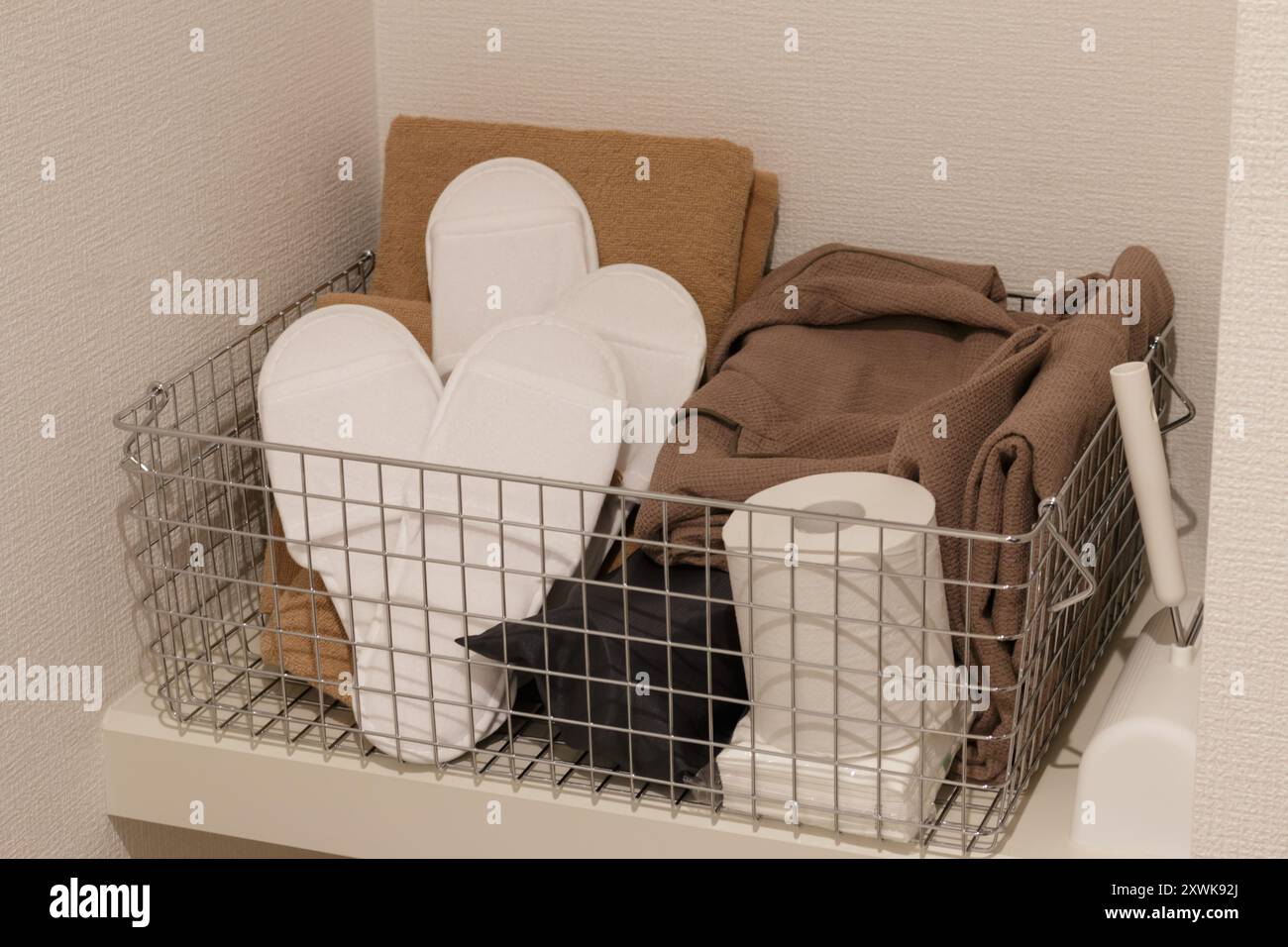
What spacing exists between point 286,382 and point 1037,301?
51 centimetres

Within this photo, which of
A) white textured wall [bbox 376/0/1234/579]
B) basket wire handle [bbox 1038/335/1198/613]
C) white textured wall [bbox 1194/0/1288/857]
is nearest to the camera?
white textured wall [bbox 1194/0/1288/857]

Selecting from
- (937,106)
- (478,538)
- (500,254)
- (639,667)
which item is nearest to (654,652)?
(639,667)

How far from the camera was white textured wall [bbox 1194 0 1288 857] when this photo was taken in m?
0.63

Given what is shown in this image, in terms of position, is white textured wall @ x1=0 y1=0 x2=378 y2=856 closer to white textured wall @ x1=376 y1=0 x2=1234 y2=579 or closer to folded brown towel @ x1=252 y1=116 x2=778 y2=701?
folded brown towel @ x1=252 y1=116 x2=778 y2=701

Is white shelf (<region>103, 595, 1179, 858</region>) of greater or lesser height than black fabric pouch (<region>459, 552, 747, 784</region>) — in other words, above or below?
below

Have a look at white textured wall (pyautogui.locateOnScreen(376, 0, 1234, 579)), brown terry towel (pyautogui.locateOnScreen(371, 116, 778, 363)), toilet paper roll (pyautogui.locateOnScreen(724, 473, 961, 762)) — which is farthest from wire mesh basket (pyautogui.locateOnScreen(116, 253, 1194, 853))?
brown terry towel (pyautogui.locateOnScreen(371, 116, 778, 363))

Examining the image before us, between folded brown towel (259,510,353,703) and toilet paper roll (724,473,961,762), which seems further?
folded brown towel (259,510,353,703)

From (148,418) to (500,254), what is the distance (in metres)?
0.26

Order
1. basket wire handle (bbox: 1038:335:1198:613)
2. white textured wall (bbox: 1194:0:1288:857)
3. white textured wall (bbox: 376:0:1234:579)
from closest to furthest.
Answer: white textured wall (bbox: 1194:0:1288:857), basket wire handle (bbox: 1038:335:1198:613), white textured wall (bbox: 376:0:1234:579)

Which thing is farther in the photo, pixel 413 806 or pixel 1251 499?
pixel 413 806

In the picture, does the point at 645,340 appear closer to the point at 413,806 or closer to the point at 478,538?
the point at 478,538

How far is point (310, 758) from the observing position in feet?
3.10

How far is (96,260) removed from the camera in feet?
3.06

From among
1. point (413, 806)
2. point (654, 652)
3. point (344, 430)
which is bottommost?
point (413, 806)
